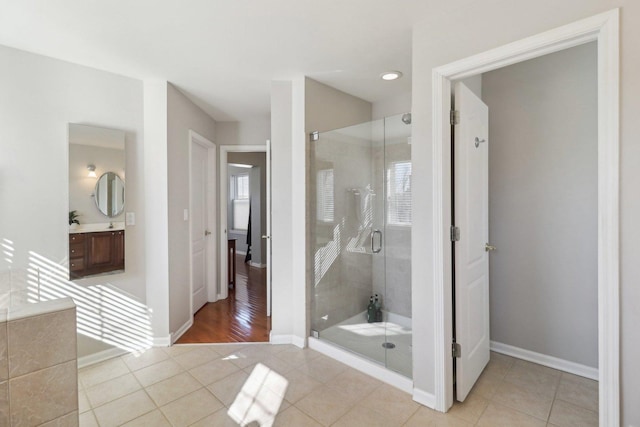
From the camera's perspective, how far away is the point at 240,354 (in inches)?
108

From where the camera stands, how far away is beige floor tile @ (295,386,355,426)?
192 cm

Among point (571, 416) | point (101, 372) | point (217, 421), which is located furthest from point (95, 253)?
point (571, 416)

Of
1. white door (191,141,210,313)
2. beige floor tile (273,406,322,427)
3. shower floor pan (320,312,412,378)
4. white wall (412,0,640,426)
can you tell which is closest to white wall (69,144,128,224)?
white door (191,141,210,313)

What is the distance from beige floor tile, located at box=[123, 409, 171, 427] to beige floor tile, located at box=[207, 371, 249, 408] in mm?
344

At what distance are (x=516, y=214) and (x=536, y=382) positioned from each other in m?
1.29

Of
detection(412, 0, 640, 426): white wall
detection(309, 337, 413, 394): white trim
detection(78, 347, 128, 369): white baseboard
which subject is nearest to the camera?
detection(412, 0, 640, 426): white wall

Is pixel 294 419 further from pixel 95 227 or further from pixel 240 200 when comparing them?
pixel 240 200

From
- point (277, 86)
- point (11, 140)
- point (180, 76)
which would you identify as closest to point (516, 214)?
point (277, 86)

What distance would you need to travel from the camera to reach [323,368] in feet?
8.20

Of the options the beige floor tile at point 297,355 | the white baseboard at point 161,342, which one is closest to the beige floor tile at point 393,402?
the beige floor tile at point 297,355

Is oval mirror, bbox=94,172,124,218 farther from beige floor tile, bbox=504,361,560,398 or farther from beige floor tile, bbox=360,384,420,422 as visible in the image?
beige floor tile, bbox=504,361,560,398

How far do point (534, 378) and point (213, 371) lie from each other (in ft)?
8.11

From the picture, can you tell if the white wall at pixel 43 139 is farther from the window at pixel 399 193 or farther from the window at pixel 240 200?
the window at pixel 240 200

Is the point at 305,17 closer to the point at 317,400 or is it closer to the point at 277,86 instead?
the point at 277,86
